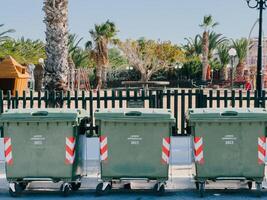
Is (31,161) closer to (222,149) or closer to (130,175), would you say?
(130,175)

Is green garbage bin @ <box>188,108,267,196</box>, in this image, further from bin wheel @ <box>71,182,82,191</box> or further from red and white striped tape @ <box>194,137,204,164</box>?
bin wheel @ <box>71,182,82,191</box>

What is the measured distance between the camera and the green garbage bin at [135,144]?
689 centimetres

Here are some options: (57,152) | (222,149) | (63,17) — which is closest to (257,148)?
(222,149)

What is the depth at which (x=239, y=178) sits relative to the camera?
6.89 metres

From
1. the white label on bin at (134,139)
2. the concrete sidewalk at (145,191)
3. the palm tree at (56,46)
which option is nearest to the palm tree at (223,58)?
the palm tree at (56,46)

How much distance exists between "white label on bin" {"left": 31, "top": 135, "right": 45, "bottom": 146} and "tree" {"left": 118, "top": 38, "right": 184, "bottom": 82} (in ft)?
135

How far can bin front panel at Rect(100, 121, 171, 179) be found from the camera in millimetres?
6902

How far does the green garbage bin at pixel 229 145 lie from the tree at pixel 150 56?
41139mm

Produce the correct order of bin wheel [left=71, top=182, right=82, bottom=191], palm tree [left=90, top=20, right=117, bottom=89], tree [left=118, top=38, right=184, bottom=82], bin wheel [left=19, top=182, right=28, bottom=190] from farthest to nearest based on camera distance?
tree [left=118, top=38, right=184, bottom=82] < palm tree [left=90, top=20, right=117, bottom=89] < bin wheel [left=71, top=182, right=82, bottom=191] < bin wheel [left=19, top=182, right=28, bottom=190]

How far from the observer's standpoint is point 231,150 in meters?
6.88

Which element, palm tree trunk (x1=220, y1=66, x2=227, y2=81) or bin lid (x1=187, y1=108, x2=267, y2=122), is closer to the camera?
→ bin lid (x1=187, y1=108, x2=267, y2=122)

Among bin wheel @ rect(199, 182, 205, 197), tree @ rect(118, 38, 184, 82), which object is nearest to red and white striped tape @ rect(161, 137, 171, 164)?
bin wheel @ rect(199, 182, 205, 197)

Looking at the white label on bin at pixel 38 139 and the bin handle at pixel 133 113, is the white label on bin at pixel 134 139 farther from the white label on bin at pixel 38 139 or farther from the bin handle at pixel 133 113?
A: the white label on bin at pixel 38 139

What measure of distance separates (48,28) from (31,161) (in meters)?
10.9
